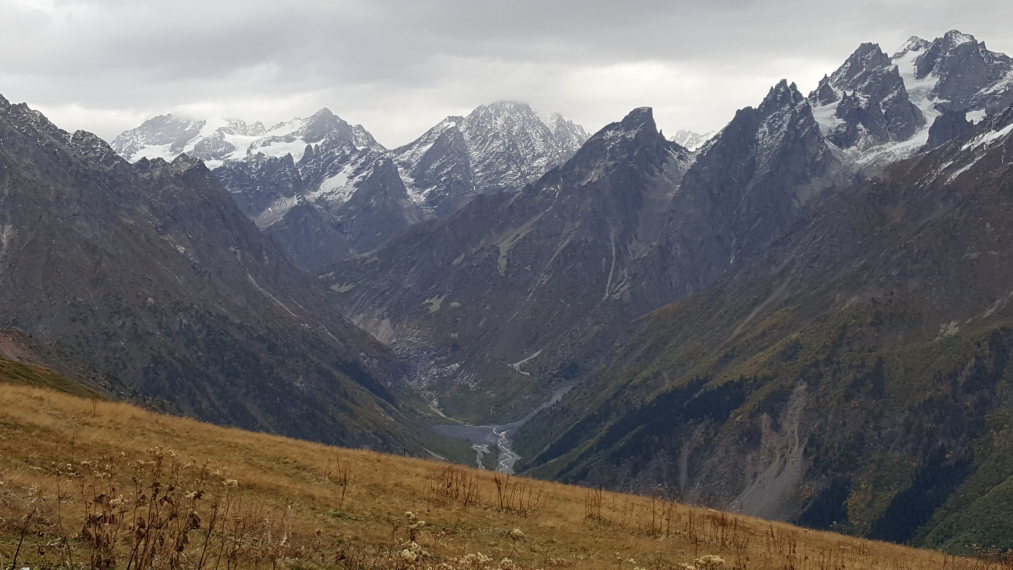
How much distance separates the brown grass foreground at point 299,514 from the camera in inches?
821

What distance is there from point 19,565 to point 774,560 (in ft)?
79.8

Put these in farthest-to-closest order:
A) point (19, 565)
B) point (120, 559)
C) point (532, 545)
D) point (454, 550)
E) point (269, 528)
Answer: point (532, 545) → point (454, 550) → point (269, 528) → point (120, 559) → point (19, 565)

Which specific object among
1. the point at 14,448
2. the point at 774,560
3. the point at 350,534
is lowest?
the point at 774,560

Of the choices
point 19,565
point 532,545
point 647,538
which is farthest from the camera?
point 647,538

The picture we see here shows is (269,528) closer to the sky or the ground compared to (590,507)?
closer to the sky

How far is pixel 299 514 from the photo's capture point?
91.7 ft

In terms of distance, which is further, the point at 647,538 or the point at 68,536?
the point at 647,538

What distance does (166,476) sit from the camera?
2916 cm

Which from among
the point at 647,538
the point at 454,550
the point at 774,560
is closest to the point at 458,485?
the point at 647,538

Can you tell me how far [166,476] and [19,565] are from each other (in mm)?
10488

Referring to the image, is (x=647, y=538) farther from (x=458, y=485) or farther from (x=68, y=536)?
(x=68, y=536)

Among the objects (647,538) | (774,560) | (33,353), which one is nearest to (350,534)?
(647,538)

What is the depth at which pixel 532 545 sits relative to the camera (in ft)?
94.6

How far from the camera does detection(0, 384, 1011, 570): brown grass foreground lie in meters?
20.8
